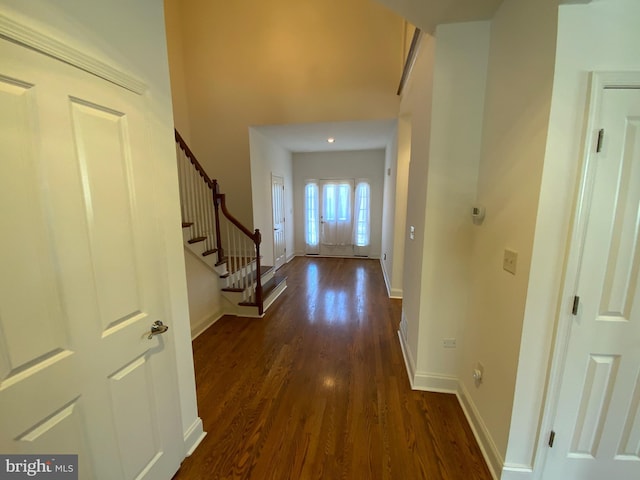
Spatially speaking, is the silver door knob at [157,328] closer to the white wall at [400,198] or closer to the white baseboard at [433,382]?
the white baseboard at [433,382]

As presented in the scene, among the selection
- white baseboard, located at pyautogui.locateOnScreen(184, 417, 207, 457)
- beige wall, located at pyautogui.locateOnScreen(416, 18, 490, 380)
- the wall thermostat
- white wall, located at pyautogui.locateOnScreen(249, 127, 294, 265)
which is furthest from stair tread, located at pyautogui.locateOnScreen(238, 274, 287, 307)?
the wall thermostat

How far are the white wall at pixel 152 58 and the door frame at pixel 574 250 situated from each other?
6.48 feet

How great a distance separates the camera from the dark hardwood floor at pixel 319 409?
1536 millimetres

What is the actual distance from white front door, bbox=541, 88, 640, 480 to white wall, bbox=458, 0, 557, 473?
208 millimetres

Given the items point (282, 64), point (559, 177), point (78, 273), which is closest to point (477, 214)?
point (559, 177)

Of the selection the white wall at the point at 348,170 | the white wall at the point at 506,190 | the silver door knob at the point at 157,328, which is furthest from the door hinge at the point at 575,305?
the white wall at the point at 348,170

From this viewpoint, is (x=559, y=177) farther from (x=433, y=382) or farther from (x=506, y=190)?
(x=433, y=382)

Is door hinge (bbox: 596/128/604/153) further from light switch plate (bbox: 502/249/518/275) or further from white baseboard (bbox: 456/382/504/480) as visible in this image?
white baseboard (bbox: 456/382/504/480)

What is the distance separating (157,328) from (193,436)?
0.90 meters

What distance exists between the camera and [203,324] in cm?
320

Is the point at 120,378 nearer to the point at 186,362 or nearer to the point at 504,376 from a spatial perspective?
the point at 186,362

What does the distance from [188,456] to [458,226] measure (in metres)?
2.34

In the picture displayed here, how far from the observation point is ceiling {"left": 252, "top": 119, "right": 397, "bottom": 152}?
4.27m

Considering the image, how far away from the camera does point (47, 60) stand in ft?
2.79
